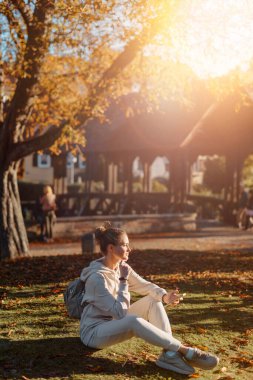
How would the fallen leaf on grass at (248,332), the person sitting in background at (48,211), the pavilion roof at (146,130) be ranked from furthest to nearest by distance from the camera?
the pavilion roof at (146,130) → the person sitting in background at (48,211) → the fallen leaf on grass at (248,332)

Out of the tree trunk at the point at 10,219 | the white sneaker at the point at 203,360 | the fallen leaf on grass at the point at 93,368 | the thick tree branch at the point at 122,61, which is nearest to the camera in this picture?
the white sneaker at the point at 203,360

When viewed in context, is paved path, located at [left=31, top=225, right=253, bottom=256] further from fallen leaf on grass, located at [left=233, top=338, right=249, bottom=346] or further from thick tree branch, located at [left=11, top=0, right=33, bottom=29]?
fallen leaf on grass, located at [left=233, top=338, right=249, bottom=346]

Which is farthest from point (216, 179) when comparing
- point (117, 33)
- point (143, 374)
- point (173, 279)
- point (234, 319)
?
point (143, 374)

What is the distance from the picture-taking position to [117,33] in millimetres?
14391

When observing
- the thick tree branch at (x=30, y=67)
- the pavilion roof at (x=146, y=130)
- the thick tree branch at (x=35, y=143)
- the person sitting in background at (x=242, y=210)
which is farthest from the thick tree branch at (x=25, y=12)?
the person sitting in background at (x=242, y=210)

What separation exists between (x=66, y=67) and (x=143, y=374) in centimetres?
1556

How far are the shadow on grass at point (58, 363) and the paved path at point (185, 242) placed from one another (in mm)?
10465

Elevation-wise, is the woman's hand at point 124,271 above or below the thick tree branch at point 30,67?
below

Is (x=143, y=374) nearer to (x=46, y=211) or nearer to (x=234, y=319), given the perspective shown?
(x=234, y=319)

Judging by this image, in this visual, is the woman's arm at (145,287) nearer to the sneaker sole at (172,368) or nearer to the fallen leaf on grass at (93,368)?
the sneaker sole at (172,368)

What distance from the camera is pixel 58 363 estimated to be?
5664 mm

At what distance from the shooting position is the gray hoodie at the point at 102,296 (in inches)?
214

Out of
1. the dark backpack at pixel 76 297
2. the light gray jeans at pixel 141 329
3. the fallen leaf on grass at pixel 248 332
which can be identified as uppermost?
the dark backpack at pixel 76 297

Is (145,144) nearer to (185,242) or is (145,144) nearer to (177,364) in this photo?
(185,242)
